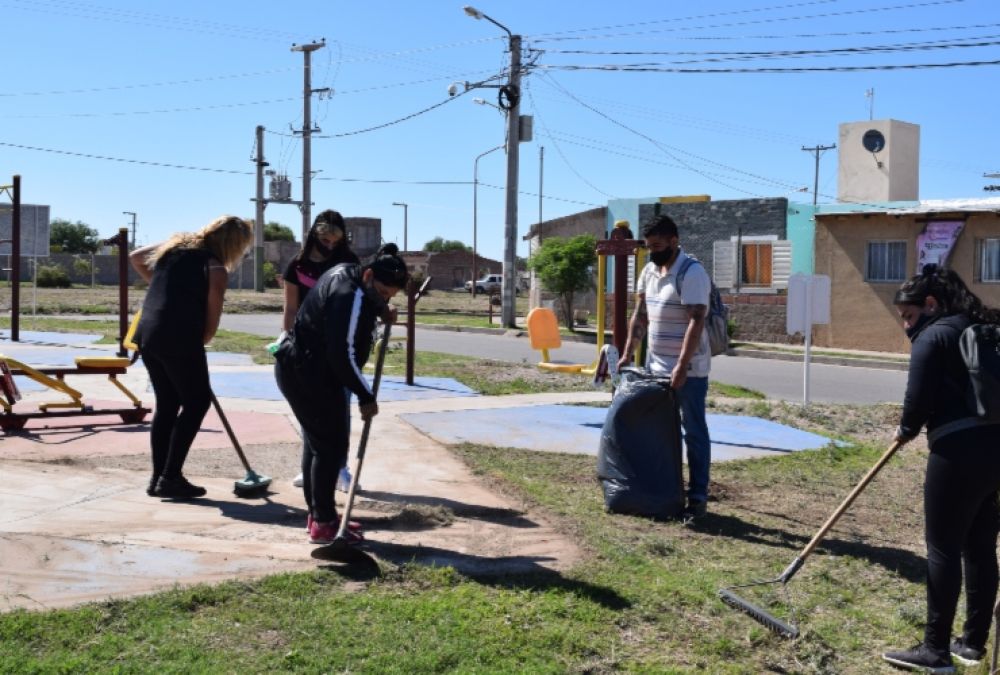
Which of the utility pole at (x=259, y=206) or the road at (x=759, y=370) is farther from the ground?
the utility pole at (x=259, y=206)

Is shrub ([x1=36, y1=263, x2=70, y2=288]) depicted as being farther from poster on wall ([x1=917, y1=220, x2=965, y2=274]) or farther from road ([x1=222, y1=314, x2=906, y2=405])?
poster on wall ([x1=917, y1=220, x2=965, y2=274])

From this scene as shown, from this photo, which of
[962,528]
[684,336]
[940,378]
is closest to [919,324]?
[940,378]

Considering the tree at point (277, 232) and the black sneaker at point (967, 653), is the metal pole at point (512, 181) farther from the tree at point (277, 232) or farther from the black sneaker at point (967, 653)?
the tree at point (277, 232)

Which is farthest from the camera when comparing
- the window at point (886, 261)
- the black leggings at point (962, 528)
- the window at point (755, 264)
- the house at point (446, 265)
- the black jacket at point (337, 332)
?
the house at point (446, 265)

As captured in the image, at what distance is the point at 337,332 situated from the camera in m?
5.16

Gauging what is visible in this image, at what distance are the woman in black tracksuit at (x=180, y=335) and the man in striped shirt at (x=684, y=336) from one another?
104 inches

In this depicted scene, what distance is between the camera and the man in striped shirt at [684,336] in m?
6.38

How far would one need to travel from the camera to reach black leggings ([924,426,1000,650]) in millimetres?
4160

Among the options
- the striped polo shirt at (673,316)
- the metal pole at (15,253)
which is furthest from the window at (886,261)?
the striped polo shirt at (673,316)

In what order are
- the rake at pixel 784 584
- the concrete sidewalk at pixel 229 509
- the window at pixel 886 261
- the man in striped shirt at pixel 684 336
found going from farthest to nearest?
the window at pixel 886 261 → the man in striped shirt at pixel 684 336 → the concrete sidewalk at pixel 229 509 → the rake at pixel 784 584

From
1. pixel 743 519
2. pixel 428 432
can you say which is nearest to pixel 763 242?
pixel 428 432

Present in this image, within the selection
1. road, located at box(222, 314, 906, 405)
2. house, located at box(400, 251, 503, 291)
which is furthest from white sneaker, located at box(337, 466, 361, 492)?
house, located at box(400, 251, 503, 291)

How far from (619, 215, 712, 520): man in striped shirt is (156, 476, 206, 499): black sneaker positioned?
2.92 metres

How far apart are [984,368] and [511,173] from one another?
2609cm
